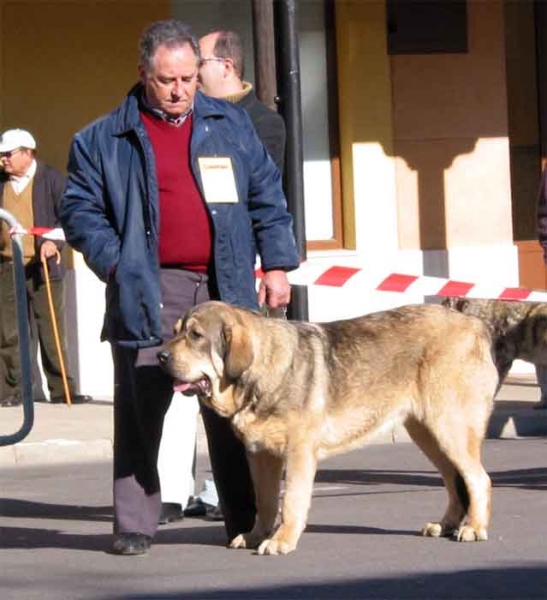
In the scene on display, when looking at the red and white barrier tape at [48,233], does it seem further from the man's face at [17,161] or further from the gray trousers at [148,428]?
the gray trousers at [148,428]

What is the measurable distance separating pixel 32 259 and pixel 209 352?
684 centimetres

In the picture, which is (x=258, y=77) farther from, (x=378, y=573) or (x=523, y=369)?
(x=378, y=573)

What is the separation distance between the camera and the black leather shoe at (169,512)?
27.8 ft

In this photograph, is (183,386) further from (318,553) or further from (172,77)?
(172,77)

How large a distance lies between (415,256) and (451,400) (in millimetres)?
7553

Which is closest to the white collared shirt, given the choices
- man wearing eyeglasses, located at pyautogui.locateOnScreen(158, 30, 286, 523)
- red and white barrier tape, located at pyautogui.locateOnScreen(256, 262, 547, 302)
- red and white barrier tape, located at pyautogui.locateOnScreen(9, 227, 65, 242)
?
red and white barrier tape, located at pyautogui.locateOnScreen(9, 227, 65, 242)

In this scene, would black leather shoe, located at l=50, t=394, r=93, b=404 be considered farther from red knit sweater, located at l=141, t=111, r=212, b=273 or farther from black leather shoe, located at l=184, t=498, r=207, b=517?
red knit sweater, located at l=141, t=111, r=212, b=273

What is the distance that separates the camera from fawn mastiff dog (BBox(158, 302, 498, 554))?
281 inches

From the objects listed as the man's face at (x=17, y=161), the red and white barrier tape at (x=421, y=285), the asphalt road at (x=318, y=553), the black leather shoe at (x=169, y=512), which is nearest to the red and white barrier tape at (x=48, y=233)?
the man's face at (x=17, y=161)

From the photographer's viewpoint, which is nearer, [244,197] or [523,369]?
[244,197]

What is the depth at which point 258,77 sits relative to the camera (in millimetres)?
12812

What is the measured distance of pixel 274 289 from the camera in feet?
24.2

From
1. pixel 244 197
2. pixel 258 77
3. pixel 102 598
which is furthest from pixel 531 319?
pixel 102 598

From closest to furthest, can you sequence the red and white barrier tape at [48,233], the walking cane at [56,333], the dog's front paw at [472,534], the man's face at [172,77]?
1. the man's face at [172,77]
2. the dog's front paw at [472,534]
3. the red and white barrier tape at [48,233]
4. the walking cane at [56,333]
